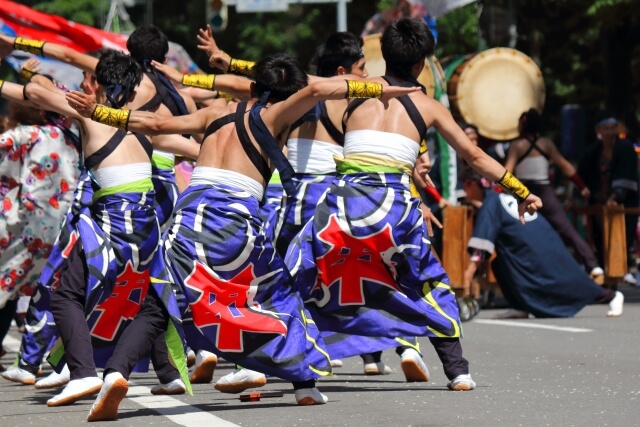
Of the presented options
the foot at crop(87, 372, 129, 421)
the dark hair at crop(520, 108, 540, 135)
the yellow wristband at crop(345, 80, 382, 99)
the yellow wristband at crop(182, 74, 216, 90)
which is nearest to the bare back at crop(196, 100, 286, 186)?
the yellow wristband at crop(345, 80, 382, 99)

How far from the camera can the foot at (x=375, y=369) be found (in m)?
9.99

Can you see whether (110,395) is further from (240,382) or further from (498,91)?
(498,91)

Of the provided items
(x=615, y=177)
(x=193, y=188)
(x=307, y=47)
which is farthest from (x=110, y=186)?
(x=307, y=47)

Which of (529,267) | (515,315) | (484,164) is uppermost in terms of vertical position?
(484,164)

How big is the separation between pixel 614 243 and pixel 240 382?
8.66 m

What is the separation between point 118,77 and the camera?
8.82m

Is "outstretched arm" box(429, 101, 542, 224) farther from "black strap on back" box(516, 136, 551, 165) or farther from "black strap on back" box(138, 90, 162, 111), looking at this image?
"black strap on back" box(516, 136, 551, 165)

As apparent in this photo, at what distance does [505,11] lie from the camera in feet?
87.0

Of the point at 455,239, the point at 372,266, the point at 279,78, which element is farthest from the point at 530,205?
the point at 455,239

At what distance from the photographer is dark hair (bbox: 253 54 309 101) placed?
8234 mm

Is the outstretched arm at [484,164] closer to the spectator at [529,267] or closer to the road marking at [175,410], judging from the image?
the road marking at [175,410]

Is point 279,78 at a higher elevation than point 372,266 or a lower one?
higher

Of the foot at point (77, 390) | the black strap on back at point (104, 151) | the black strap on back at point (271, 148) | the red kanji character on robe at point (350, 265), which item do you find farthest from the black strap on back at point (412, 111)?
the foot at point (77, 390)

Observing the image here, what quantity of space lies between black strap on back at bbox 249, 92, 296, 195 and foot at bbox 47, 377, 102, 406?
1.37 meters
